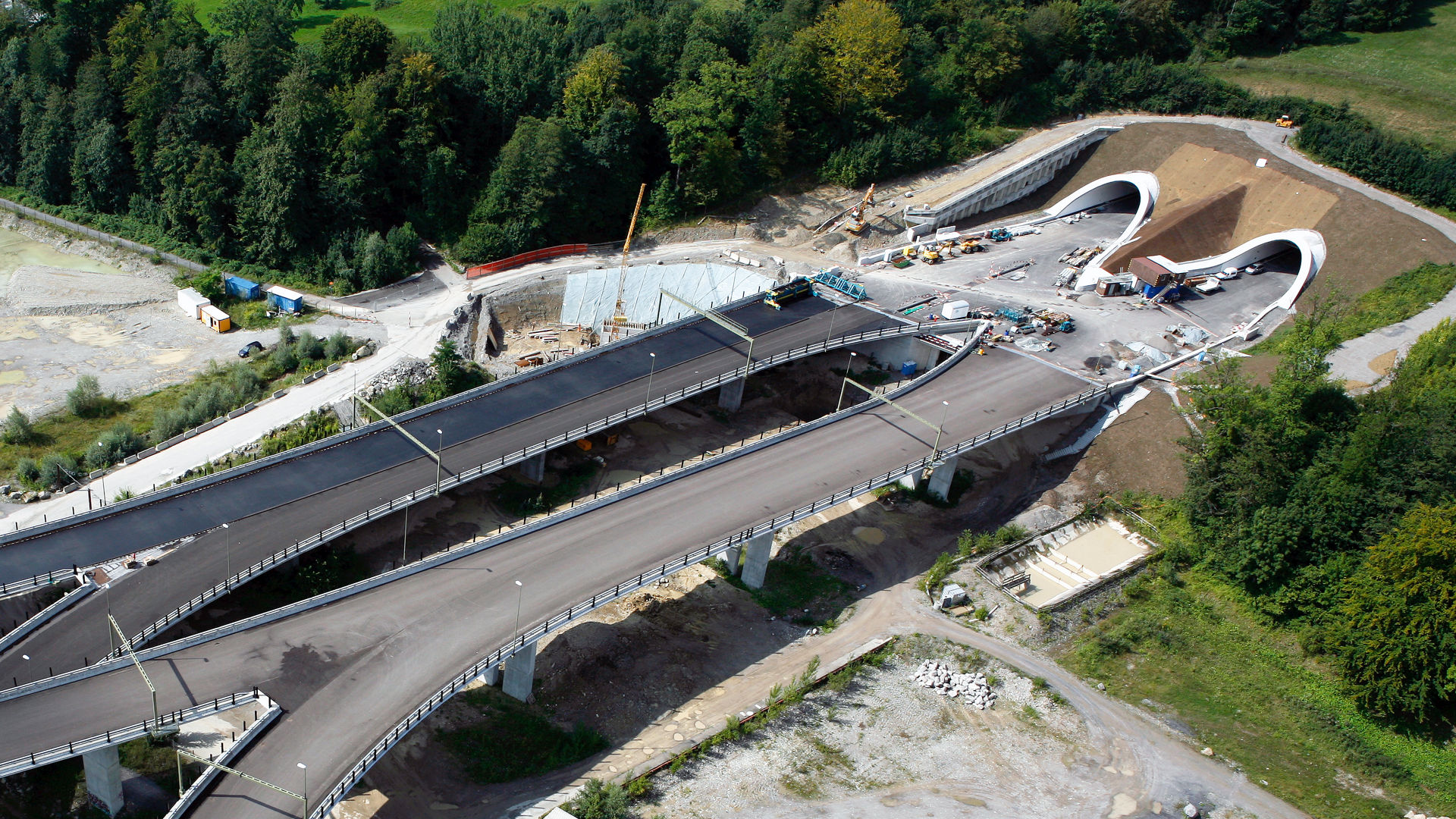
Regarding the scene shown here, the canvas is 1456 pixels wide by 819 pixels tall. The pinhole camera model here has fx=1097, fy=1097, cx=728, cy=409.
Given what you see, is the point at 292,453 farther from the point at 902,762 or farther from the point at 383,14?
the point at 383,14

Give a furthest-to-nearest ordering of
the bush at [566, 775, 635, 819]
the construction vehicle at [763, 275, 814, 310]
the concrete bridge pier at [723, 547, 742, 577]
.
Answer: the construction vehicle at [763, 275, 814, 310] < the concrete bridge pier at [723, 547, 742, 577] < the bush at [566, 775, 635, 819]

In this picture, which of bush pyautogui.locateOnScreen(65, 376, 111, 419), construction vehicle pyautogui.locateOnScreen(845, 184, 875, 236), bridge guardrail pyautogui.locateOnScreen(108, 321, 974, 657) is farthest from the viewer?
construction vehicle pyautogui.locateOnScreen(845, 184, 875, 236)

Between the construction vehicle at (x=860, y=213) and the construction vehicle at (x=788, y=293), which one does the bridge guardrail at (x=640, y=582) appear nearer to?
the construction vehicle at (x=788, y=293)

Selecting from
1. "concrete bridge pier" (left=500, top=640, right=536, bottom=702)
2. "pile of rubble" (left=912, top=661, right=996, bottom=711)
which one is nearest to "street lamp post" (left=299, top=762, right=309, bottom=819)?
"concrete bridge pier" (left=500, top=640, right=536, bottom=702)

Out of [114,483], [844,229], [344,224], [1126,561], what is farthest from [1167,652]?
[344,224]

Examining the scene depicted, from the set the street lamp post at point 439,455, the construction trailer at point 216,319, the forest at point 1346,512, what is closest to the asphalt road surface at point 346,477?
the street lamp post at point 439,455

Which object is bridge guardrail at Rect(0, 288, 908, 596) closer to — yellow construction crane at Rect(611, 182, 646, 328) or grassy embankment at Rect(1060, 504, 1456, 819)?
yellow construction crane at Rect(611, 182, 646, 328)

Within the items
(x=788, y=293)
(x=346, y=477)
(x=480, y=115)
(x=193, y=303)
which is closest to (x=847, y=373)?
(x=788, y=293)

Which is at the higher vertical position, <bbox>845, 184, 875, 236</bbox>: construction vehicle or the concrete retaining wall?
the concrete retaining wall
